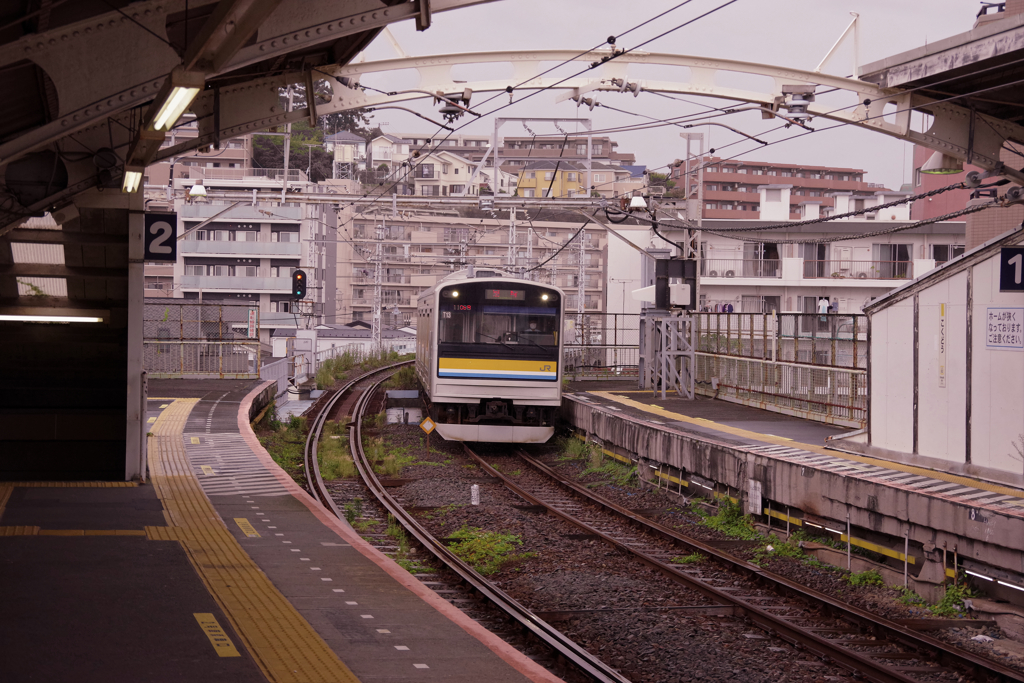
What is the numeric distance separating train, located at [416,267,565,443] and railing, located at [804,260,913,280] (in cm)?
1827

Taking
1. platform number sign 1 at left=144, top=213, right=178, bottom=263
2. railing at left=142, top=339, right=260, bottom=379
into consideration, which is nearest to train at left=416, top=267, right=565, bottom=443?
platform number sign 1 at left=144, top=213, right=178, bottom=263

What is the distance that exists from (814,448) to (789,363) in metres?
5.24

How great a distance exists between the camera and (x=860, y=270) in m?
33.0

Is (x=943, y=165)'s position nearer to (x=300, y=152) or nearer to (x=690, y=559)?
(x=690, y=559)

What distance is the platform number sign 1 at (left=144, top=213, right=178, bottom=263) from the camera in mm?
11008

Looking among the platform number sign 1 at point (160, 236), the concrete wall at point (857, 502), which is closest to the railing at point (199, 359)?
the concrete wall at point (857, 502)

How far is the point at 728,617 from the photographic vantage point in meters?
8.05

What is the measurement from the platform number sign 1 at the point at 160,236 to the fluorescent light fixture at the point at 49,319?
104cm

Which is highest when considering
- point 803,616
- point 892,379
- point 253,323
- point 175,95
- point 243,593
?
point 175,95

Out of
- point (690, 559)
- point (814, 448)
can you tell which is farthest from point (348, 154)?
point (690, 559)

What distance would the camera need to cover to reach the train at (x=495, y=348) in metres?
16.8

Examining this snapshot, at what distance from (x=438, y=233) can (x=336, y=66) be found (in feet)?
164

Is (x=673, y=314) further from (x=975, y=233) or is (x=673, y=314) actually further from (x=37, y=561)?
(x=37, y=561)

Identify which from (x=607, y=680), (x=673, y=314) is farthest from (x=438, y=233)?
(x=607, y=680)
